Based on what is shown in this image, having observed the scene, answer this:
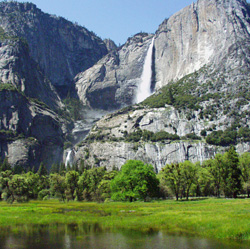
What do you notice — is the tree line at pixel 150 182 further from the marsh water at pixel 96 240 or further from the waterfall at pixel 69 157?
the waterfall at pixel 69 157

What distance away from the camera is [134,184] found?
7656 centimetres

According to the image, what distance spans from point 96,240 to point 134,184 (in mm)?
48578

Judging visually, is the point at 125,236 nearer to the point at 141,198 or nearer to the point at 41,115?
the point at 141,198

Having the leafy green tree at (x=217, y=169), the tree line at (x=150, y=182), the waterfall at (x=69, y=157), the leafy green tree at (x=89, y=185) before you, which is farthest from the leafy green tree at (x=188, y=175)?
the waterfall at (x=69, y=157)

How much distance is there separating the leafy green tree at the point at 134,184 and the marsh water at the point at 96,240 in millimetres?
40944

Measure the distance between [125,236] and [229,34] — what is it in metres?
196

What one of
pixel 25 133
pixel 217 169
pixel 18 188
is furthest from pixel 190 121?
pixel 18 188

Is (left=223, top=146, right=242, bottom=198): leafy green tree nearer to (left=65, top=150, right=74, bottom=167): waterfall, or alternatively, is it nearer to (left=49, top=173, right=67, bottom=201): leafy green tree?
(left=49, top=173, right=67, bottom=201): leafy green tree

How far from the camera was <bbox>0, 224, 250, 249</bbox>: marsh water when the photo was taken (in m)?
26.0

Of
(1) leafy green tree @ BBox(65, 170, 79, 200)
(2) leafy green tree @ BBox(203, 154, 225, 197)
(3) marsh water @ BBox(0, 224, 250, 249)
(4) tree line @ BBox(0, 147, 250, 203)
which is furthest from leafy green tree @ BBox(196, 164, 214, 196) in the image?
(3) marsh water @ BBox(0, 224, 250, 249)

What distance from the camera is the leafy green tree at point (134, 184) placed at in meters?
75.1

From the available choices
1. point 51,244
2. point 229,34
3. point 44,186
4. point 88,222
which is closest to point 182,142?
point 44,186

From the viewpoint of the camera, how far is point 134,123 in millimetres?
176750

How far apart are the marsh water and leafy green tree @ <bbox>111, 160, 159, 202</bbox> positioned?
40944 millimetres
